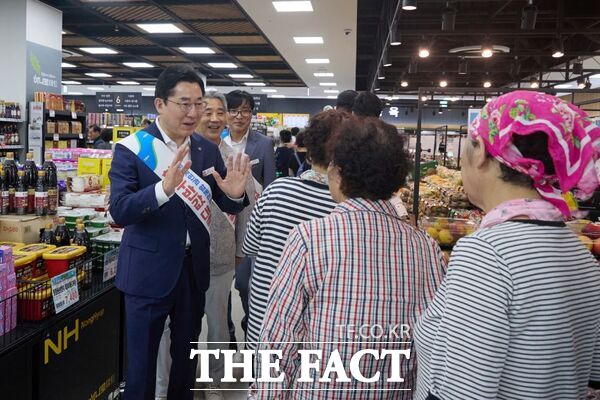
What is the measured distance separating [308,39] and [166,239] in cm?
984

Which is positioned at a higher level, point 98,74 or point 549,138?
point 98,74

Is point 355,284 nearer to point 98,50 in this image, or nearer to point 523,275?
point 523,275

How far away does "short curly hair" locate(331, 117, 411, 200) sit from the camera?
4.64ft

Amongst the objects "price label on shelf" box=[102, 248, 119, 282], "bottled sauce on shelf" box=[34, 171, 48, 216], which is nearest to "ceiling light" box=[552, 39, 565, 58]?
"price label on shelf" box=[102, 248, 119, 282]

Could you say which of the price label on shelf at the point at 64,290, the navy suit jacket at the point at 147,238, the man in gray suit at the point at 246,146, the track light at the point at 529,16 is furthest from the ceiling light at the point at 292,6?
the price label on shelf at the point at 64,290

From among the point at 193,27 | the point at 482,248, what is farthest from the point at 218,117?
the point at 193,27

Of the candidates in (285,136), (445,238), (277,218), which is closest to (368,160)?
(277,218)

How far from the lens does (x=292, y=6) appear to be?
8742 millimetres

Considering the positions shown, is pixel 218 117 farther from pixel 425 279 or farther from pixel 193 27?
pixel 193 27

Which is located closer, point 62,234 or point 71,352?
point 71,352

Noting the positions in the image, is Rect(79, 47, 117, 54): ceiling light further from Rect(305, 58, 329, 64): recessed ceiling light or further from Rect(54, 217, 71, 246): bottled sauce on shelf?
Rect(54, 217, 71, 246): bottled sauce on shelf

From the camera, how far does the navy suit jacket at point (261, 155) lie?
367 centimetres

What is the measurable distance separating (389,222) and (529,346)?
48 cm

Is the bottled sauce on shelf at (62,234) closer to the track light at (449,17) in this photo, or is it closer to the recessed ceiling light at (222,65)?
the track light at (449,17)
